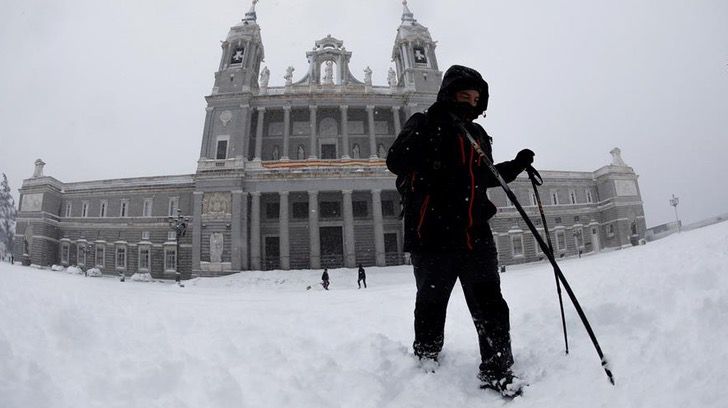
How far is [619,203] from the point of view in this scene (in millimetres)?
33594

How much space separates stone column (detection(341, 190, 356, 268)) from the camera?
25016mm

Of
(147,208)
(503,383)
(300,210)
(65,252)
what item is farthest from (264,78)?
(503,383)

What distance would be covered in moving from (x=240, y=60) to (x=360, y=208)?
16.3 metres

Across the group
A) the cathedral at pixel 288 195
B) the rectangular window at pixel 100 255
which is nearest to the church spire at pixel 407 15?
the cathedral at pixel 288 195

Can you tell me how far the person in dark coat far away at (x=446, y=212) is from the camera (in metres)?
2.79

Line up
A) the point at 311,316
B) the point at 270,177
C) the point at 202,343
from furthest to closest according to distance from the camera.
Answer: the point at 270,177 < the point at 311,316 < the point at 202,343

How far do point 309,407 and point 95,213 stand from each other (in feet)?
128

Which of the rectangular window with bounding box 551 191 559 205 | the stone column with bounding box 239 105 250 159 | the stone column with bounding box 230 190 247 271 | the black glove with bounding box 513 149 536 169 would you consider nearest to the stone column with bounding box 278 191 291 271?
the stone column with bounding box 230 190 247 271

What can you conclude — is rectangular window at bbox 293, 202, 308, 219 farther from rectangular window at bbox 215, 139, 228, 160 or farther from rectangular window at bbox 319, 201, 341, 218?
rectangular window at bbox 215, 139, 228, 160

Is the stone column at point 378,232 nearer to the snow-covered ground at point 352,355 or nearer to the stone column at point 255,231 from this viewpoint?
the stone column at point 255,231

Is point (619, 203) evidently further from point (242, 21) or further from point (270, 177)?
point (242, 21)

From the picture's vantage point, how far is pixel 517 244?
31109 millimetres

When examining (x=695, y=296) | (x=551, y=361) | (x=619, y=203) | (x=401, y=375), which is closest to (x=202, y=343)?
(x=401, y=375)

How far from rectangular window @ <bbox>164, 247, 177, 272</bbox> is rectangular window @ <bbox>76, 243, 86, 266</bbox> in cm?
731
